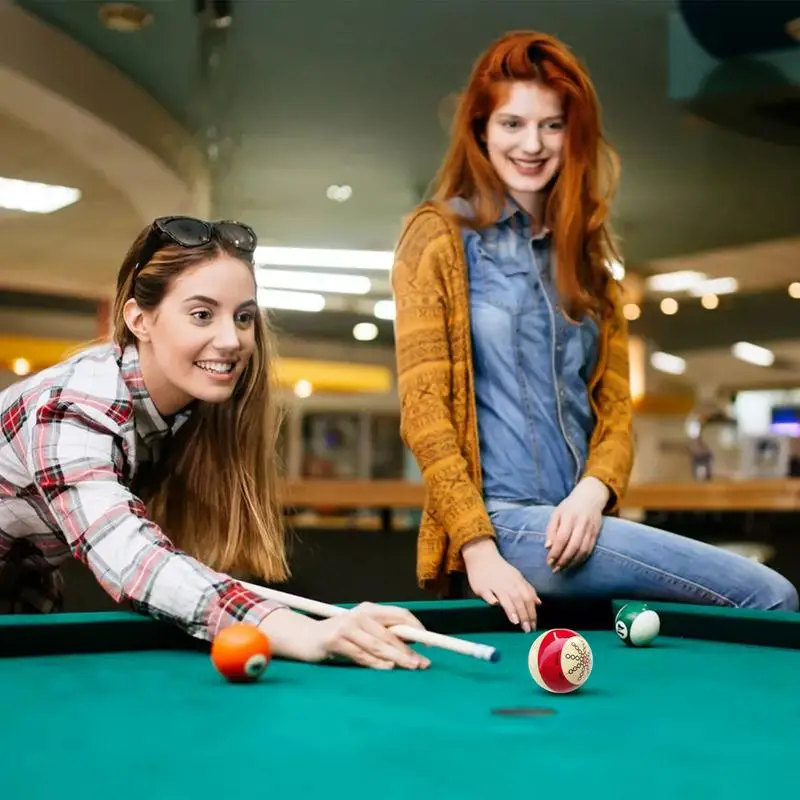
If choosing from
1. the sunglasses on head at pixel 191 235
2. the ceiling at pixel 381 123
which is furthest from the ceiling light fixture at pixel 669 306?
the sunglasses on head at pixel 191 235

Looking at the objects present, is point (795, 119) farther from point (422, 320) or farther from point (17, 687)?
point (17, 687)

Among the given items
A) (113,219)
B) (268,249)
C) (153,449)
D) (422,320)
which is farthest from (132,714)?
(268,249)

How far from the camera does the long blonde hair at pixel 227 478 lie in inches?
80.4

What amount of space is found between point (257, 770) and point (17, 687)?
0.52m

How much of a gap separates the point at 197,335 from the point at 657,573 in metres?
0.89

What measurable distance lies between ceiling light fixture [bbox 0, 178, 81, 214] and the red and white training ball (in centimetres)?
546

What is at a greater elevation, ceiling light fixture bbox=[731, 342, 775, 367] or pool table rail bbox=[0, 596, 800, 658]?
ceiling light fixture bbox=[731, 342, 775, 367]

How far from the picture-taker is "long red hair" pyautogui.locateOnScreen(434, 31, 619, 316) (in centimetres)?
225

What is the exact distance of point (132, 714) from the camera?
3.85 ft

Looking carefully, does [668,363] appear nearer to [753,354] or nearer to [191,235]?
[753,354]

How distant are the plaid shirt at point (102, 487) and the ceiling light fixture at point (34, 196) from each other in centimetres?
459

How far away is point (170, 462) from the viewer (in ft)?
6.81

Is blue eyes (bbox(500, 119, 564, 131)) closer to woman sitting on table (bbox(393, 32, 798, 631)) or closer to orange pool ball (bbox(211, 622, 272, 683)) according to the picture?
woman sitting on table (bbox(393, 32, 798, 631))

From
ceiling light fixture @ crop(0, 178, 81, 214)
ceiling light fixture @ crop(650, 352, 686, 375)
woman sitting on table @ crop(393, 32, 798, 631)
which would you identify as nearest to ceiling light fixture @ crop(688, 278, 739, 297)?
ceiling light fixture @ crop(650, 352, 686, 375)
